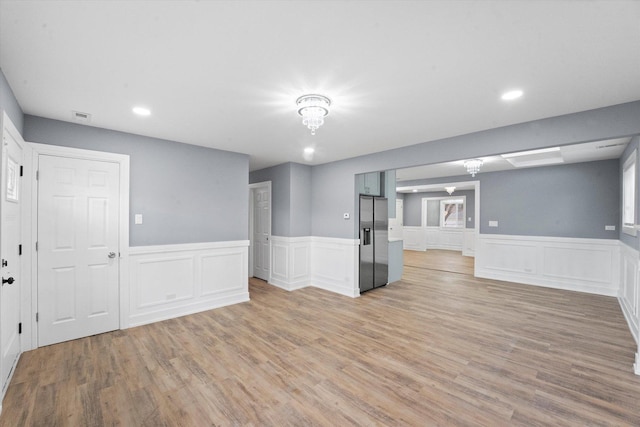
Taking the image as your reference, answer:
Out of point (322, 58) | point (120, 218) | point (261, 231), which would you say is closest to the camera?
point (322, 58)

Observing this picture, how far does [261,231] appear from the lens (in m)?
6.26

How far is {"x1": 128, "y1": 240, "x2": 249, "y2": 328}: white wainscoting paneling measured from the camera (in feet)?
12.2

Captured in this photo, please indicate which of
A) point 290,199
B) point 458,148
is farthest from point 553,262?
point 290,199

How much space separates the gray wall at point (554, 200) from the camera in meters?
5.25

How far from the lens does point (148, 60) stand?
6.40 ft

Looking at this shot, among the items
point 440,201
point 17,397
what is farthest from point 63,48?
point 440,201

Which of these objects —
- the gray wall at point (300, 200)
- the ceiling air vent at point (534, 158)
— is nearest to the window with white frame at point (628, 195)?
the ceiling air vent at point (534, 158)

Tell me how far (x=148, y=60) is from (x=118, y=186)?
2202 mm

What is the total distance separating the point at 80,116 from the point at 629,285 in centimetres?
736

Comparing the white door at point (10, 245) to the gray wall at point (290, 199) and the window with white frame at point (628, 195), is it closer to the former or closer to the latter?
the gray wall at point (290, 199)

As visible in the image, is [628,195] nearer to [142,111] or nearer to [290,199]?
[290,199]

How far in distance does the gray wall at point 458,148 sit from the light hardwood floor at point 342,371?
1.97m

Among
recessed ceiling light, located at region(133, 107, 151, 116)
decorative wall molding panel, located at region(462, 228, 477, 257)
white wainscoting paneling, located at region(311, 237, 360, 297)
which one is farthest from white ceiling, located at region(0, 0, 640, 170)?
decorative wall molding panel, located at region(462, 228, 477, 257)

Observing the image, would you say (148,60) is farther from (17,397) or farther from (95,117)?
(17,397)
